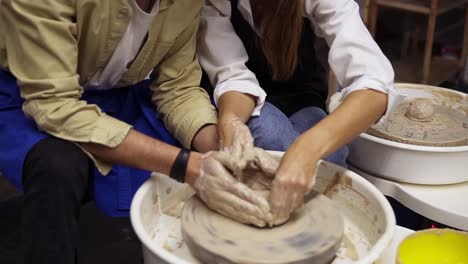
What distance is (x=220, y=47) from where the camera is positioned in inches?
70.5

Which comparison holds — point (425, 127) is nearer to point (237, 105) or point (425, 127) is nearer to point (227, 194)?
point (237, 105)

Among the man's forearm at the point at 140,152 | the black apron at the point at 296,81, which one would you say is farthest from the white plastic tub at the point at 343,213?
the black apron at the point at 296,81

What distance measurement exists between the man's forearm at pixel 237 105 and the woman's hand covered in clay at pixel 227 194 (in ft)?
0.94

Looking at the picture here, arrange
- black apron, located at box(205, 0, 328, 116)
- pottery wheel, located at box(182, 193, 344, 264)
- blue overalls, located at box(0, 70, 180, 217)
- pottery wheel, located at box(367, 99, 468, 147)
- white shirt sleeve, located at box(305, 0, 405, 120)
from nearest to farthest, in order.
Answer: pottery wheel, located at box(182, 193, 344, 264) → blue overalls, located at box(0, 70, 180, 217) → white shirt sleeve, located at box(305, 0, 405, 120) → pottery wheel, located at box(367, 99, 468, 147) → black apron, located at box(205, 0, 328, 116)

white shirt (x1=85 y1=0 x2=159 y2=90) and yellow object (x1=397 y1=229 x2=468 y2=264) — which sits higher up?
white shirt (x1=85 y1=0 x2=159 y2=90)

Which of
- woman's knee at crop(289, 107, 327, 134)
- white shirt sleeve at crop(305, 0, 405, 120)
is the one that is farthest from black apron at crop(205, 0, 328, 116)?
white shirt sleeve at crop(305, 0, 405, 120)

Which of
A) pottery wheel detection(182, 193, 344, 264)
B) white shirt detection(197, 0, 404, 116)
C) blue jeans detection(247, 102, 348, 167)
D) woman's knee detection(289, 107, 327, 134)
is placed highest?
white shirt detection(197, 0, 404, 116)

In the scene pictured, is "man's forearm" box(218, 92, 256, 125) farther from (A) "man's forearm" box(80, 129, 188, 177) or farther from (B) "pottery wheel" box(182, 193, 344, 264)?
(B) "pottery wheel" box(182, 193, 344, 264)

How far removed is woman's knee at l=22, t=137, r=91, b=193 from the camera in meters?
1.36

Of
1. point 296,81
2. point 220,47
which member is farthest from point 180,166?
point 296,81

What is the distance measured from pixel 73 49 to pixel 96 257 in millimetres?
1034

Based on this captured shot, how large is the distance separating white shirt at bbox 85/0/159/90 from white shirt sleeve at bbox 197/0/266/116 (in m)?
0.24

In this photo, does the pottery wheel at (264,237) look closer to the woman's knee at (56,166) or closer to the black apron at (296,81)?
the woman's knee at (56,166)

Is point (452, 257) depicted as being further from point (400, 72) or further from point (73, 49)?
point (400, 72)
